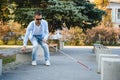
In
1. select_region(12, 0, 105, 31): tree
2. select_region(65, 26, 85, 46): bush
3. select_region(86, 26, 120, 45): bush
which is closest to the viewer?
select_region(12, 0, 105, 31): tree

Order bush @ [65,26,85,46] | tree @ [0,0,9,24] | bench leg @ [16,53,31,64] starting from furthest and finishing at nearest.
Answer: bush @ [65,26,85,46] → tree @ [0,0,9,24] → bench leg @ [16,53,31,64]

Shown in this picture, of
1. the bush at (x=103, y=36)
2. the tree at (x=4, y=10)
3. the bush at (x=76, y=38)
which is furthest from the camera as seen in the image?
the bush at (x=103, y=36)

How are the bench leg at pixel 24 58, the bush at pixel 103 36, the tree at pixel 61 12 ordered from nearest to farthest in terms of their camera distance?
the bench leg at pixel 24 58
the tree at pixel 61 12
the bush at pixel 103 36

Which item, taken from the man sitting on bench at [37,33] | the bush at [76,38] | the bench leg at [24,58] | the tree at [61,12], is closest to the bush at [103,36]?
the bush at [76,38]

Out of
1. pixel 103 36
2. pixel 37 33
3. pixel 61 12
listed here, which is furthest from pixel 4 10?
pixel 103 36

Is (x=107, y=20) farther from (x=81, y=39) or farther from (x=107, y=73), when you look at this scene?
(x=107, y=73)

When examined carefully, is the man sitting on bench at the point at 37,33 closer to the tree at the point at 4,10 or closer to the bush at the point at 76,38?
the tree at the point at 4,10

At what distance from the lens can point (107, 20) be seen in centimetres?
5825

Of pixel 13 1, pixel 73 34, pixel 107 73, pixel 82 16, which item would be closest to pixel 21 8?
pixel 13 1

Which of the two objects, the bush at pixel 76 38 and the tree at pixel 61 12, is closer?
the tree at pixel 61 12

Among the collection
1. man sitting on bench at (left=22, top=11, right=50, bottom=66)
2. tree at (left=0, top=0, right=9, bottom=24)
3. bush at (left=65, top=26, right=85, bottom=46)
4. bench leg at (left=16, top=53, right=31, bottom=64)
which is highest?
tree at (left=0, top=0, right=9, bottom=24)

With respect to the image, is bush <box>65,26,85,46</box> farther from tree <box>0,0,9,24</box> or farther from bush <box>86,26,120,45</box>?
tree <box>0,0,9,24</box>

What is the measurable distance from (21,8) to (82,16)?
11.6 feet

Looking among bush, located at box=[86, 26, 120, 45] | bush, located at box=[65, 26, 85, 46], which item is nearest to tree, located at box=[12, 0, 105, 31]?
bush, located at box=[65, 26, 85, 46]
